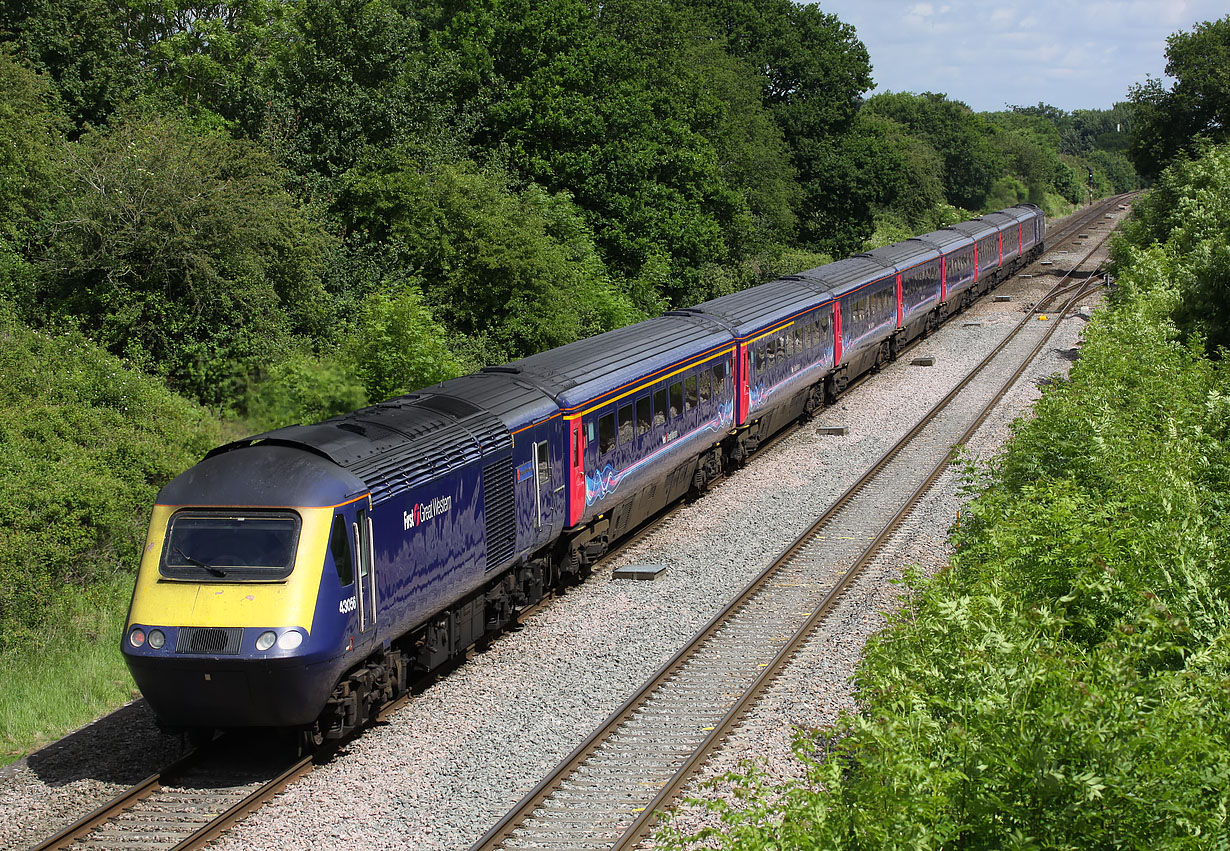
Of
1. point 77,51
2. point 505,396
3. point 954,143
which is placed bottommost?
point 505,396

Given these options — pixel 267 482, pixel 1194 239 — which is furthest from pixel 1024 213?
pixel 267 482

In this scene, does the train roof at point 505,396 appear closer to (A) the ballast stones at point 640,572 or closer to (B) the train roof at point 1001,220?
(A) the ballast stones at point 640,572

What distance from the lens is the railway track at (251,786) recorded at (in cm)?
923

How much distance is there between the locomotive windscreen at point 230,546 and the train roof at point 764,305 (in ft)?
40.8

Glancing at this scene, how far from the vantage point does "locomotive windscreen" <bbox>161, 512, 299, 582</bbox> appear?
10117 mm

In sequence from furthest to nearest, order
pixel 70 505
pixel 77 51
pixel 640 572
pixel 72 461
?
pixel 77 51, pixel 72 461, pixel 640 572, pixel 70 505

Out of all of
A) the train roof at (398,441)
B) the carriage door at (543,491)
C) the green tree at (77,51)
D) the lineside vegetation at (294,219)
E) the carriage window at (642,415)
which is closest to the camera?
the train roof at (398,441)

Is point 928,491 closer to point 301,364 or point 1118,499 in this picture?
point 1118,499

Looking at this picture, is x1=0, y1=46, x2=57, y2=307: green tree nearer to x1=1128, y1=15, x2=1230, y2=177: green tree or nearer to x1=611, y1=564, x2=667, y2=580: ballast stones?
x1=611, y1=564, x2=667, y2=580: ballast stones

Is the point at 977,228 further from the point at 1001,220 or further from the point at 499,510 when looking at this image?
the point at 499,510

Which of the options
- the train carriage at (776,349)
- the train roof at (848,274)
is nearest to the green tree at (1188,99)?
the train roof at (848,274)

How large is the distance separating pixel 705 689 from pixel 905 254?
24.6 metres

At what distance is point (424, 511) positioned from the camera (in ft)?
38.3

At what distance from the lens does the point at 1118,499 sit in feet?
34.6
